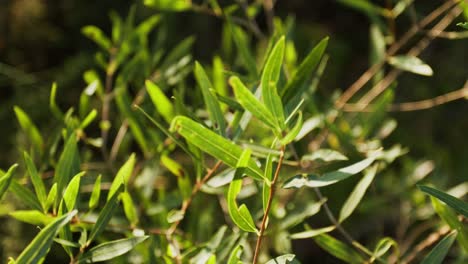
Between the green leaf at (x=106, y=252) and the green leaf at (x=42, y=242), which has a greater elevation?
the green leaf at (x=42, y=242)

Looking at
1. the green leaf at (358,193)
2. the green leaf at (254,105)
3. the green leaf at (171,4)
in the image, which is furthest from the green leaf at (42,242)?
the green leaf at (171,4)

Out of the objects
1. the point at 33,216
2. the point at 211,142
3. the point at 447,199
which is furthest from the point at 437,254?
the point at 33,216

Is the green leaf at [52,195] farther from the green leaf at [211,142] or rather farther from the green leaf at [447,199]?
the green leaf at [447,199]

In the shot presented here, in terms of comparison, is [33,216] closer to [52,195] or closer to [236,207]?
[52,195]

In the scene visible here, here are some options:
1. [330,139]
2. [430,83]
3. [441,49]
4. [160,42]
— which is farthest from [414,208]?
[441,49]

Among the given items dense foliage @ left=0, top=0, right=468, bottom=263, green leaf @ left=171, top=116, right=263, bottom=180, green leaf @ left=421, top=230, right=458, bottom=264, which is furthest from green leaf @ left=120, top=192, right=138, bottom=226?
green leaf @ left=421, top=230, right=458, bottom=264

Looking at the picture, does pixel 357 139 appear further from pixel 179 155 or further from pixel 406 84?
pixel 406 84
